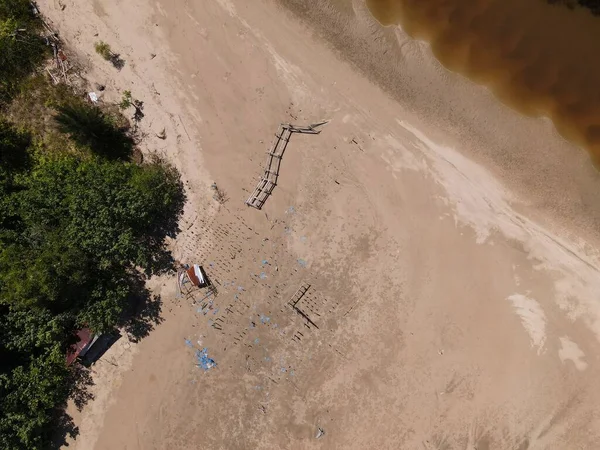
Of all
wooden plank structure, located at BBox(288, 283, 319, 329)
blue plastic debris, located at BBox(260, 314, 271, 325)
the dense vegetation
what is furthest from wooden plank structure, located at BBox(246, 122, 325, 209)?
blue plastic debris, located at BBox(260, 314, 271, 325)

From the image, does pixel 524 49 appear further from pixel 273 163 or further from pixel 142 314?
pixel 142 314

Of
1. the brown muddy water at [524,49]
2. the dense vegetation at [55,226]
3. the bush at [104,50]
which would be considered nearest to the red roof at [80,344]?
the dense vegetation at [55,226]

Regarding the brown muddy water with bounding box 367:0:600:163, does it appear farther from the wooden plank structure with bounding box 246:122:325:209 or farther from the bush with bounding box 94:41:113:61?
the bush with bounding box 94:41:113:61

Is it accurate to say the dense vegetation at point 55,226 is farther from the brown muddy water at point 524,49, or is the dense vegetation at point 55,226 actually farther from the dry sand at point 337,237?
the brown muddy water at point 524,49

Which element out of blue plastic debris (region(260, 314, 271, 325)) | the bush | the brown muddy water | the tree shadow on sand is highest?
the brown muddy water

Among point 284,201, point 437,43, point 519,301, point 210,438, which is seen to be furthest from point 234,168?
point 519,301

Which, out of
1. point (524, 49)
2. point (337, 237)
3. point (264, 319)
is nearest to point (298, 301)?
point (264, 319)
